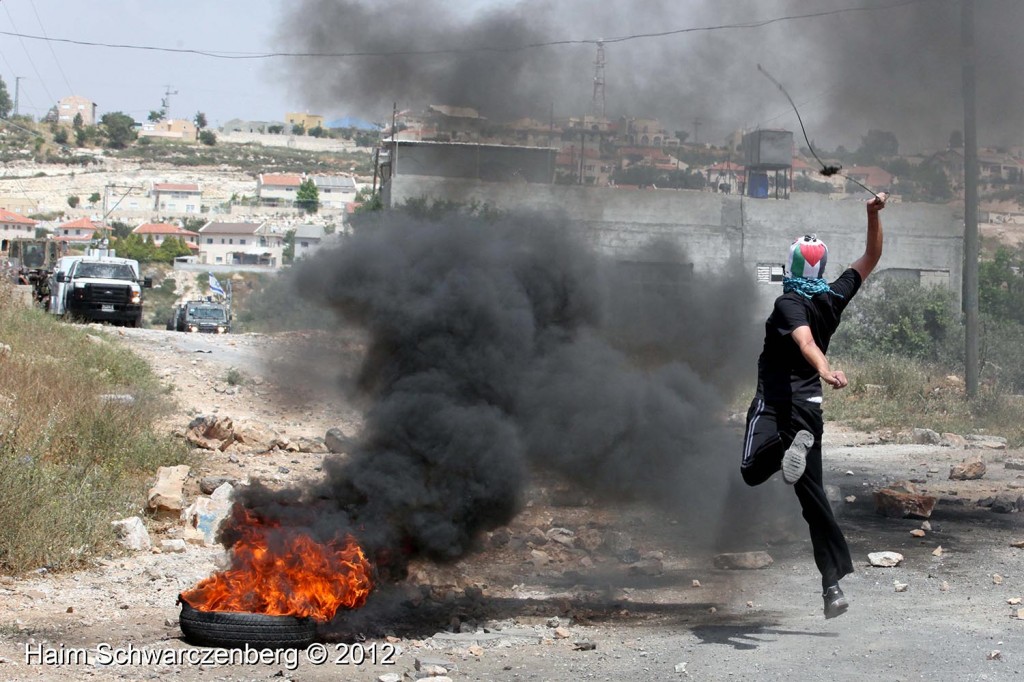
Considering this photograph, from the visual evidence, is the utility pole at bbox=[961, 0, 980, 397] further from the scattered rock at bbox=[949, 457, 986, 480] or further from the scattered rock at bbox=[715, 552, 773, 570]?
the scattered rock at bbox=[715, 552, 773, 570]

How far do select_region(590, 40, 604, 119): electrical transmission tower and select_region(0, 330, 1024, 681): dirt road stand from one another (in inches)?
111

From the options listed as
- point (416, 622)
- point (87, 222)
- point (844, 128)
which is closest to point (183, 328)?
point (844, 128)

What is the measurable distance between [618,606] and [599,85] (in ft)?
13.3

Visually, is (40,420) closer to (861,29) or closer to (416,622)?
(416,622)

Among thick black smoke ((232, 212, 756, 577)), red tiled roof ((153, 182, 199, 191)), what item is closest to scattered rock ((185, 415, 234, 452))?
thick black smoke ((232, 212, 756, 577))

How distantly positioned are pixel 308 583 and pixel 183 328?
2933cm

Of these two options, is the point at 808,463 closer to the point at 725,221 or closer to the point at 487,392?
the point at 487,392

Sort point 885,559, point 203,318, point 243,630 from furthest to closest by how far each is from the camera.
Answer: point 203,318, point 885,559, point 243,630

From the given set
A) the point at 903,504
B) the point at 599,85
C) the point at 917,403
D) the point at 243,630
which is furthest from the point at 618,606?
the point at 917,403

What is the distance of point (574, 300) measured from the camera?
6.96 metres

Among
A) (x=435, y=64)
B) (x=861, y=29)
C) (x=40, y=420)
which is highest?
(x=861, y=29)

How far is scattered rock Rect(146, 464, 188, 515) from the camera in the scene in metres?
8.66

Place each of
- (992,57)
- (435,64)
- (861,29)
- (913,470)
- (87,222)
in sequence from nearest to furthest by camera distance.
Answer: (435,64), (861,29), (992,57), (913,470), (87,222)

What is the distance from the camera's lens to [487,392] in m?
6.39
